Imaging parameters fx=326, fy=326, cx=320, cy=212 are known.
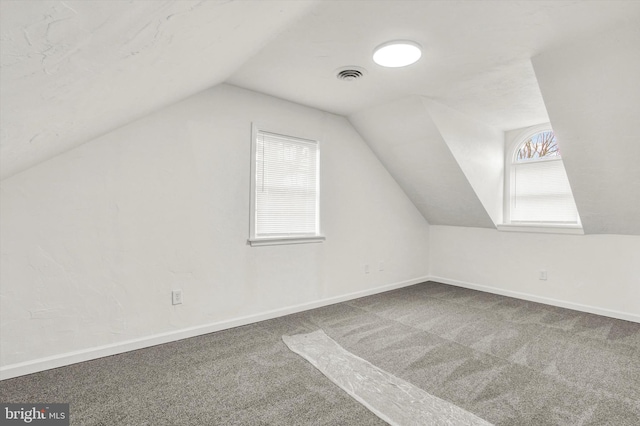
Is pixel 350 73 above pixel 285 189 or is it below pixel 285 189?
above

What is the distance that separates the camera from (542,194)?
4203 mm

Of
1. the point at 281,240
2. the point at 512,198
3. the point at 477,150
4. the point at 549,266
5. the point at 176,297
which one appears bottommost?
the point at 176,297

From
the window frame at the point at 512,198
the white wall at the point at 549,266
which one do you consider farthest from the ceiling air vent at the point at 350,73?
the white wall at the point at 549,266

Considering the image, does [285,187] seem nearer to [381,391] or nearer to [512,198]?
[381,391]

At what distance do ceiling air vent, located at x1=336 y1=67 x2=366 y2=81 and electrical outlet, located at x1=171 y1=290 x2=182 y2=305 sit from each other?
7.64 feet

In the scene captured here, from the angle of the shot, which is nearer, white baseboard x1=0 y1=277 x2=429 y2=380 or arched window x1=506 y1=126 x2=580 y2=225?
white baseboard x1=0 y1=277 x2=429 y2=380

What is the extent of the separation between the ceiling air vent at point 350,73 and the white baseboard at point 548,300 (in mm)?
3449

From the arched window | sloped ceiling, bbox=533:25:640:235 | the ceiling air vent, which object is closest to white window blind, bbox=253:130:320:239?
the ceiling air vent

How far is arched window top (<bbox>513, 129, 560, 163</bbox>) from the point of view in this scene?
4133 mm

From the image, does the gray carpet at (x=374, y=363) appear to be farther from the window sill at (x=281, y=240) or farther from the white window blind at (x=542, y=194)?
the white window blind at (x=542, y=194)

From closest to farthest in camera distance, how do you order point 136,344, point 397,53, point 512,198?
point 397,53
point 136,344
point 512,198

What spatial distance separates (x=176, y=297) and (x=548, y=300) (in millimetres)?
4204

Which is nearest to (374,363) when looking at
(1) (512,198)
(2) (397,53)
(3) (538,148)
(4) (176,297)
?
(4) (176,297)

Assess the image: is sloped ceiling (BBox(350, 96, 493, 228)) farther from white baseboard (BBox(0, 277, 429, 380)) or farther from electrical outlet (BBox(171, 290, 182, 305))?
electrical outlet (BBox(171, 290, 182, 305))
